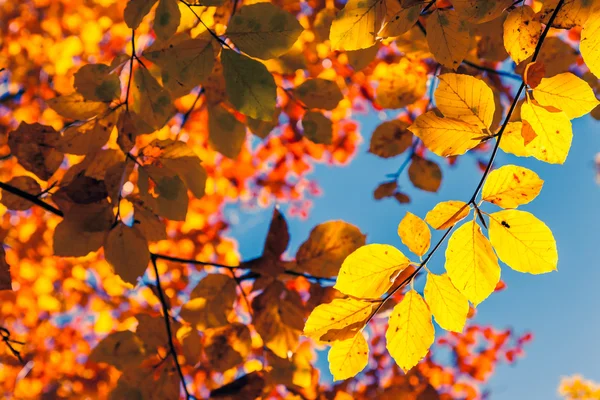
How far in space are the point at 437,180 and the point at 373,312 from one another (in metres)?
0.86

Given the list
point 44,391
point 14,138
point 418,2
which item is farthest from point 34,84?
point 418,2

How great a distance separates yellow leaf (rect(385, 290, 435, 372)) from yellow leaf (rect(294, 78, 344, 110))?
72cm

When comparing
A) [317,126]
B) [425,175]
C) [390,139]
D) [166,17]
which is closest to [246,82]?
[166,17]

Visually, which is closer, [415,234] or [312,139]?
[415,234]

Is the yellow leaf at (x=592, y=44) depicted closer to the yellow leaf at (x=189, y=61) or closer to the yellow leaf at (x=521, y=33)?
the yellow leaf at (x=521, y=33)

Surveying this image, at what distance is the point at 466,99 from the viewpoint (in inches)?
27.9

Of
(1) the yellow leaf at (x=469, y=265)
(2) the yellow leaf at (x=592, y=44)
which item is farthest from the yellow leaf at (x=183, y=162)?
(2) the yellow leaf at (x=592, y=44)

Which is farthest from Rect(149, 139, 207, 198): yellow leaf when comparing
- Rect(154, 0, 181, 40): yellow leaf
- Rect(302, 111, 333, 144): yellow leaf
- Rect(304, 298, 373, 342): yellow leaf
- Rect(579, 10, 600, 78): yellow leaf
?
Rect(579, 10, 600, 78): yellow leaf

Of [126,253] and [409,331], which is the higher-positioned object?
[126,253]

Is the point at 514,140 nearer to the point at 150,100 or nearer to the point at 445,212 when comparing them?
the point at 445,212

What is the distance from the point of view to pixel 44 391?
→ 640 centimetres

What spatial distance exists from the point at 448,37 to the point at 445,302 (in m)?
0.48

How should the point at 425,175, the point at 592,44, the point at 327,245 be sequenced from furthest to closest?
the point at 425,175
the point at 327,245
the point at 592,44

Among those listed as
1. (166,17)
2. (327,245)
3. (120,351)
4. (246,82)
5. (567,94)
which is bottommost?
(120,351)
